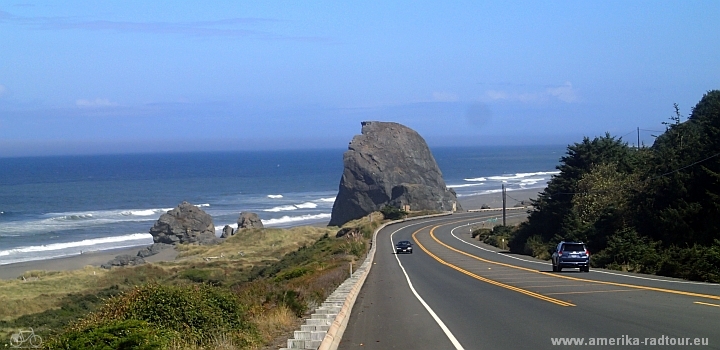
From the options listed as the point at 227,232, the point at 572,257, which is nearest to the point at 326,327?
A: the point at 572,257

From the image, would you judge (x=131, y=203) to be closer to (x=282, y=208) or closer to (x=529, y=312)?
(x=282, y=208)

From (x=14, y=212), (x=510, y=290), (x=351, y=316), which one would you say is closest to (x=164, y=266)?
(x=510, y=290)

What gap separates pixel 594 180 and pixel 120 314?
46.3 m

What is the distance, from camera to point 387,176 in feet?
373

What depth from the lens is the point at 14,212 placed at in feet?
340

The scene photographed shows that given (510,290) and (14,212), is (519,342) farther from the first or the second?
(14,212)

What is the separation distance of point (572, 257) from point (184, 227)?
56.1 meters

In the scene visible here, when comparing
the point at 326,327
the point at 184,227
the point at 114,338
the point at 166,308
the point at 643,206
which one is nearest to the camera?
the point at 114,338

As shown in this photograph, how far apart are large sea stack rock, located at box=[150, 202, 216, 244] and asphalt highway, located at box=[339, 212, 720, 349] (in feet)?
165

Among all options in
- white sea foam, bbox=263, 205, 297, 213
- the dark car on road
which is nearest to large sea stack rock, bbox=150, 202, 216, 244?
white sea foam, bbox=263, 205, 297, 213

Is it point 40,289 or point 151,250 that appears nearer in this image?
point 40,289

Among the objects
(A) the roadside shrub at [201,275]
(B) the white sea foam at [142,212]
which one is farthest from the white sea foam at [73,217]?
(A) the roadside shrub at [201,275]

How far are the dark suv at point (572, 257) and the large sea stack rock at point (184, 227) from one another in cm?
5177

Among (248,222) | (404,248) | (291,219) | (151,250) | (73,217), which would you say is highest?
(73,217)
